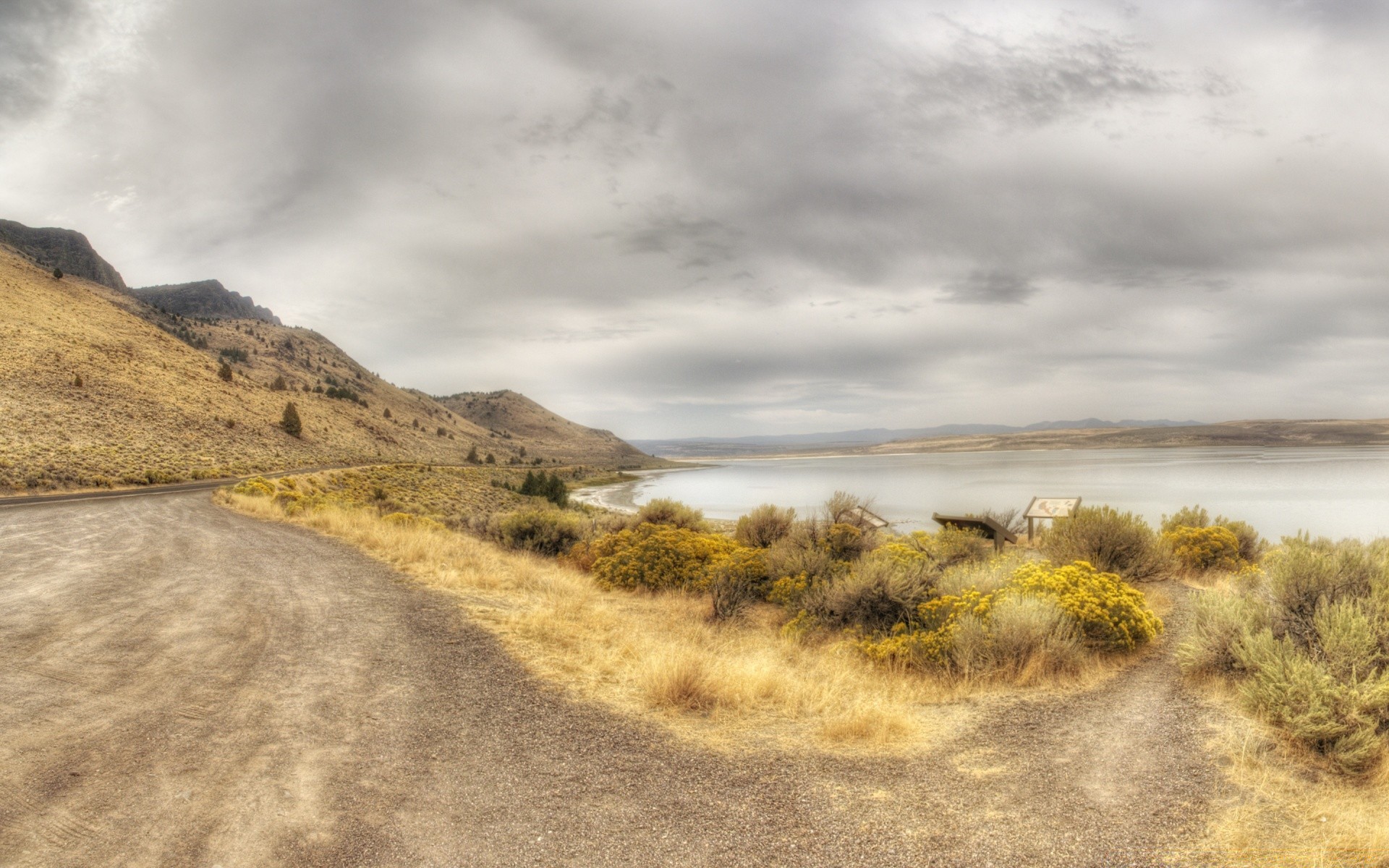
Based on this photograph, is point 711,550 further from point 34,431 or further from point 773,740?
point 34,431

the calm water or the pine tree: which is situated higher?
the pine tree

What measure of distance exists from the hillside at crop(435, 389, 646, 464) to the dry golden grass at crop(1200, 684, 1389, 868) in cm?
12046

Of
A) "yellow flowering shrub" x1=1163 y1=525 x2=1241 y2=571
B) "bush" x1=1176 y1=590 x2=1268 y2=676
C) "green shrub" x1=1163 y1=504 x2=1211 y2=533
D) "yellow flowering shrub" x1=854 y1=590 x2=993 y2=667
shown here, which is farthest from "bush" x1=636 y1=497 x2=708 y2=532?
"bush" x1=1176 y1=590 x2=1268 y2=676

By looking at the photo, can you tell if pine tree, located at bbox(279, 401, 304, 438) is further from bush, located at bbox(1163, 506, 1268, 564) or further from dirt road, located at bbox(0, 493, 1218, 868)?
bush, located at bbox(1163, 506, 1268, 564)

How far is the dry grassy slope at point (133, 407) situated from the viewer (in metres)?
30.0

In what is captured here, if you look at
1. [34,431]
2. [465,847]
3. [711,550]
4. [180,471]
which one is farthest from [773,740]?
[34,431]

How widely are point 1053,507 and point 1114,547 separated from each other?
404cm

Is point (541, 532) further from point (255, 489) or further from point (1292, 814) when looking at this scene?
point (1292, 814)

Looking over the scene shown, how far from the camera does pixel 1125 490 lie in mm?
47812

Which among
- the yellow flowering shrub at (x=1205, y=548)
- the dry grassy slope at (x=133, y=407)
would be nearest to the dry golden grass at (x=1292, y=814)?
the yellow flowering shrub at (x=1205, y=548)

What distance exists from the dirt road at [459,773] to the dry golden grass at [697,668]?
0.41m

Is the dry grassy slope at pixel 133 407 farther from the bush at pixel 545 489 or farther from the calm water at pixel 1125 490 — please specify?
the calm water at pixel 1125 490

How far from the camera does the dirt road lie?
353 centimetres

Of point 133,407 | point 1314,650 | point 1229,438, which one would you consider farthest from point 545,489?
point 1229,438
